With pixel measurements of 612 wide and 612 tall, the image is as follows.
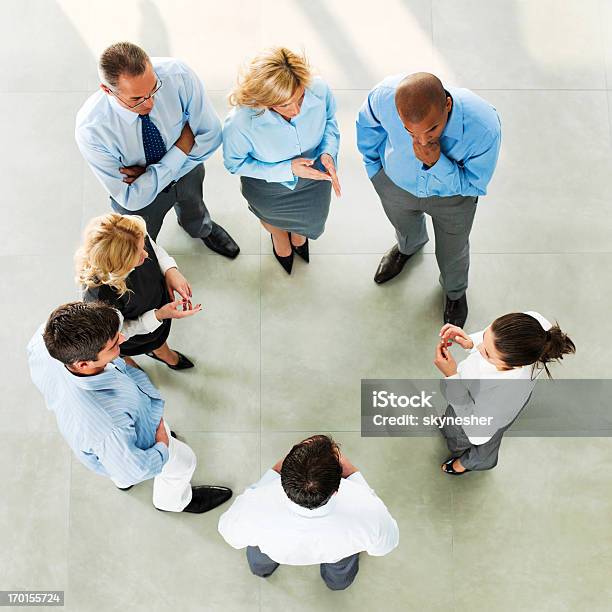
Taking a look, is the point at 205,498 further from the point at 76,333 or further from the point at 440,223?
the point at 440,223

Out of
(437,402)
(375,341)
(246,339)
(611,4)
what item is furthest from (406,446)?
(611,4)

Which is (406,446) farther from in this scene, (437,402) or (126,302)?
(126,302)

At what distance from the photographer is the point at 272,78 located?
229 cm

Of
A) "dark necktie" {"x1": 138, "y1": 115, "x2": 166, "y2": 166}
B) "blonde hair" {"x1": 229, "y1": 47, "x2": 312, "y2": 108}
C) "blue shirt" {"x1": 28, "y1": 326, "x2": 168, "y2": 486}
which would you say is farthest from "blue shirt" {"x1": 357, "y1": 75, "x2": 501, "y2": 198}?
"blue shirt" {"x1": 28, "y1": 326, "x2": 168, "y2": 486}

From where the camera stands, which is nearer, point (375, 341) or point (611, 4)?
point (375, 341)

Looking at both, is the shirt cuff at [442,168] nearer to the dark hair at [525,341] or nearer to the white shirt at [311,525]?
the dark hair at [525,341]

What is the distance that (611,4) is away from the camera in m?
3.70

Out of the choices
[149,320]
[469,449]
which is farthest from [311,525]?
[469,449]

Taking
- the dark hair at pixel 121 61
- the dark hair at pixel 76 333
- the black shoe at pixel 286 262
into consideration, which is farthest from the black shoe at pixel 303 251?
the dark hair at pixel 76 333

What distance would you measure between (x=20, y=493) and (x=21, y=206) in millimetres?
1474

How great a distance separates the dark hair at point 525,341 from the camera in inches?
83.8

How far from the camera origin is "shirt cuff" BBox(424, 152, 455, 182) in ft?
7.55

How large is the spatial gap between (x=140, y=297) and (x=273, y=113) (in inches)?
33.3

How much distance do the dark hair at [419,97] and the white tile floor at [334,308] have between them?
142 cm
